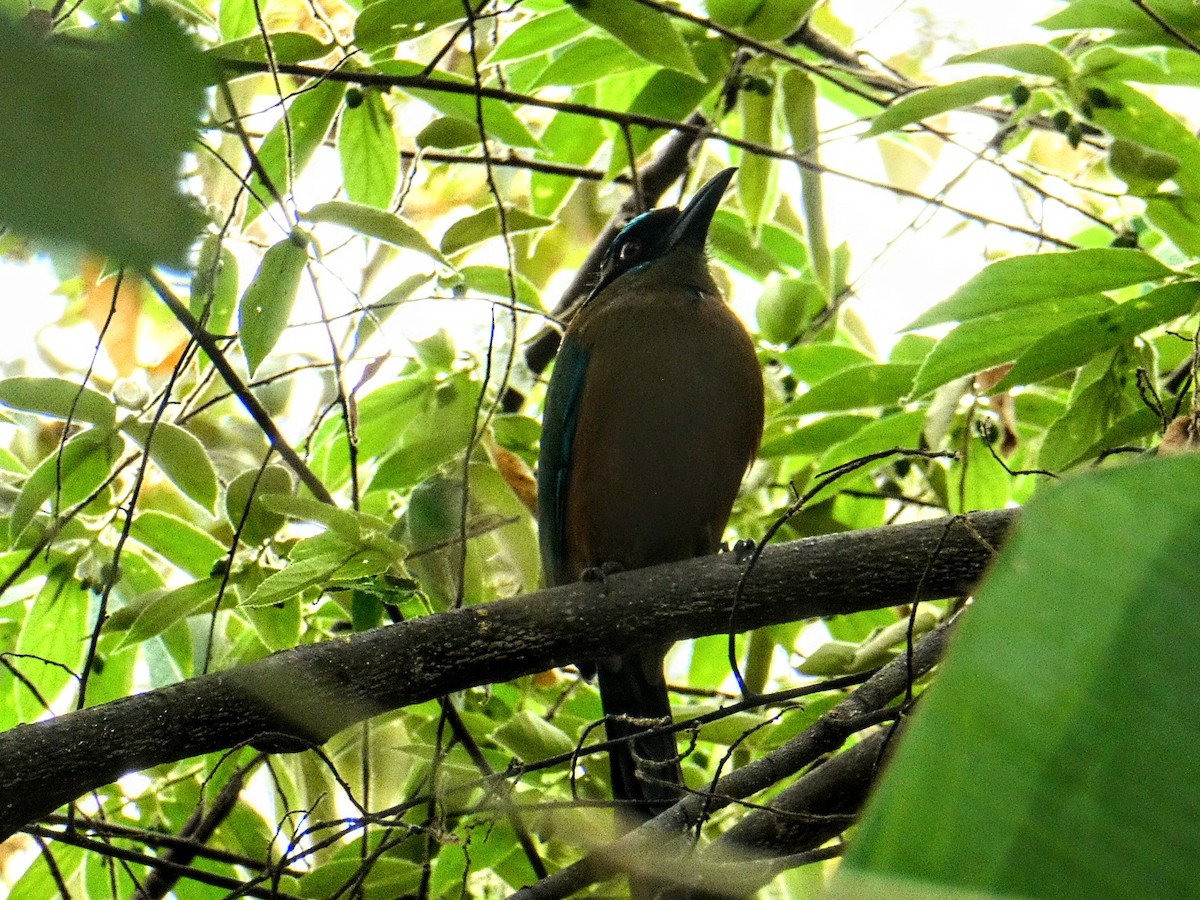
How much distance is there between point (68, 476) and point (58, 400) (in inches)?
7.2

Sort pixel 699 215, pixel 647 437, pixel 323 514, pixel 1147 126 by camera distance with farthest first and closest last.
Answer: pixel 699 215
pixel 647 437
pixel 1147 126
pixel 323 514

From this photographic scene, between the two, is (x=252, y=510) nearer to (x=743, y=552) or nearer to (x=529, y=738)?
(x=529, y=738)

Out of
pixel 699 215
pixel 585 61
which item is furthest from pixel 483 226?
pixel 699 215

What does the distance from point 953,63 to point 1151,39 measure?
432 mm

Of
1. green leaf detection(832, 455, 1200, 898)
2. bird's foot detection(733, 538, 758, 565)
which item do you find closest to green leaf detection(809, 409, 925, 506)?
bird's foot detection(733, 538, 758, 565)

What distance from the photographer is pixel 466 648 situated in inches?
90.2

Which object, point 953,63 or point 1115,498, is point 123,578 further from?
point 1115,498

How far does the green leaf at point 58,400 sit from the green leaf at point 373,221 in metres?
0.63

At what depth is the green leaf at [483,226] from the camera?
319cm

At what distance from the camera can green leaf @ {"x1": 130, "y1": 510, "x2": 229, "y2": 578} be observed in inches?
119

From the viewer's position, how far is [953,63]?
2.69 metres

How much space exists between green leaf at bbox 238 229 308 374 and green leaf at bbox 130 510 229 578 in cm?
73

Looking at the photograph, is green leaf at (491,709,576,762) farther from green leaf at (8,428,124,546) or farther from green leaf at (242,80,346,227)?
green leaf at (242,80,346,227)

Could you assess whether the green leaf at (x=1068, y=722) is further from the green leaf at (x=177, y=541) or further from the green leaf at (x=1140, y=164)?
the green leaf at (x=177, y=541)
